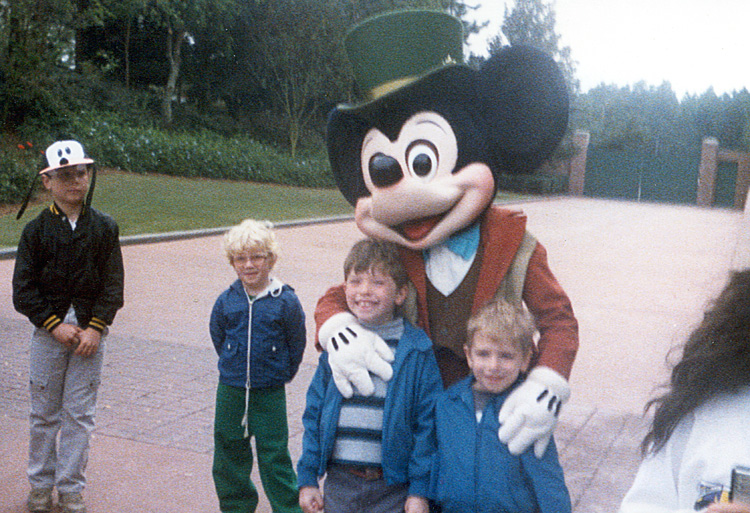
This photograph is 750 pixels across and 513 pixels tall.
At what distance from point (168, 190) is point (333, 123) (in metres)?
18.4

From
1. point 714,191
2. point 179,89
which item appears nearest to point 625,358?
point 179,89

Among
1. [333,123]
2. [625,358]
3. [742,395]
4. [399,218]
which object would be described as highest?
[333,123]

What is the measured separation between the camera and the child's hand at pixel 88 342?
11.4 ft

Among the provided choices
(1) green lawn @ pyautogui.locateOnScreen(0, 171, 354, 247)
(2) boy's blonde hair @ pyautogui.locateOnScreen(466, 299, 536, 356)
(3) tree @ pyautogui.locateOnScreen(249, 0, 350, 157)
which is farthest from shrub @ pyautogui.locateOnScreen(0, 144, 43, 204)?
(2) boy's blonde hair @ pyautogui.locateOnScreen(466, 299, 536, 356)

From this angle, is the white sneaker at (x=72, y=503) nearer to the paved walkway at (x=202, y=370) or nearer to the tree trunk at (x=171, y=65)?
the paved walkway at (x=202, y=370)

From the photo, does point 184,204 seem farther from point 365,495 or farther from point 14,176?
point 365,495

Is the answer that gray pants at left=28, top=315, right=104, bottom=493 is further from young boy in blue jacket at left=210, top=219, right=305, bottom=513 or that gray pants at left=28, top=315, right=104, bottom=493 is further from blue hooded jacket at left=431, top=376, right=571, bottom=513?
blue hooded jacket at left=431, top=376, right=571, bottom=513

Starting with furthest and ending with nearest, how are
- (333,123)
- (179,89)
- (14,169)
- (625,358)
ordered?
(179,89), (14,169), (625,358), (333,123)

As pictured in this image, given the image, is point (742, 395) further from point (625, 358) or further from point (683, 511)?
point (625, 358)

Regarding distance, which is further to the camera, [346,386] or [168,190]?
[168,190]

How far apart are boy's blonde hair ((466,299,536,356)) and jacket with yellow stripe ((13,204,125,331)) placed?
73.0 inches

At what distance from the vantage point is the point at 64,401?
3551 mm

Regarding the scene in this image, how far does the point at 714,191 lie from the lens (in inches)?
1560

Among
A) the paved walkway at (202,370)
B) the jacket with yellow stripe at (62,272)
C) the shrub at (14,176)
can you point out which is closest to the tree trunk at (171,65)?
the shrub at (14,176)
